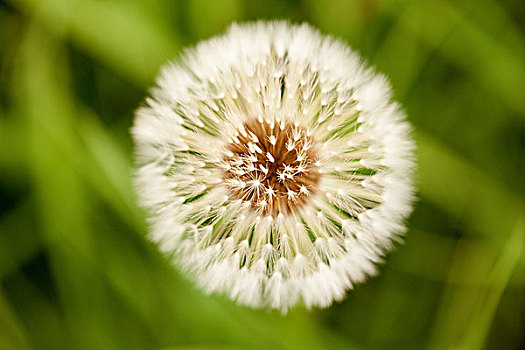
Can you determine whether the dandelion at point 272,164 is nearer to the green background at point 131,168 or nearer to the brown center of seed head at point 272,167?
the brown center of seed head at point 272,167

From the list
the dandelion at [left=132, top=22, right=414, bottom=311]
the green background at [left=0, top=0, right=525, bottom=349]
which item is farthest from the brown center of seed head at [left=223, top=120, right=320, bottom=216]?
the green background at [left=0, top=0, right=525, bottom=349]

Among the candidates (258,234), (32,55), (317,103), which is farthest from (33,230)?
(317,103)

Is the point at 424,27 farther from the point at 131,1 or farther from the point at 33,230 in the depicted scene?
the point at 33,230

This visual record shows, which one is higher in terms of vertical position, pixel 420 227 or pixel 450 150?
pixel 450 150

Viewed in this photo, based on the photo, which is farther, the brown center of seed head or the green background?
the green background

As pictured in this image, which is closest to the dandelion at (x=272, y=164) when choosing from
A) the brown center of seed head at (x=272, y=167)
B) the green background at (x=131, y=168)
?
the brown center of seed head at (x=272, y=167)

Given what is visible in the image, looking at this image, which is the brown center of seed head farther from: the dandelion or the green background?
the green background

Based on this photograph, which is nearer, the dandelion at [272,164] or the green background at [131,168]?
the dandelion at [272,164]
